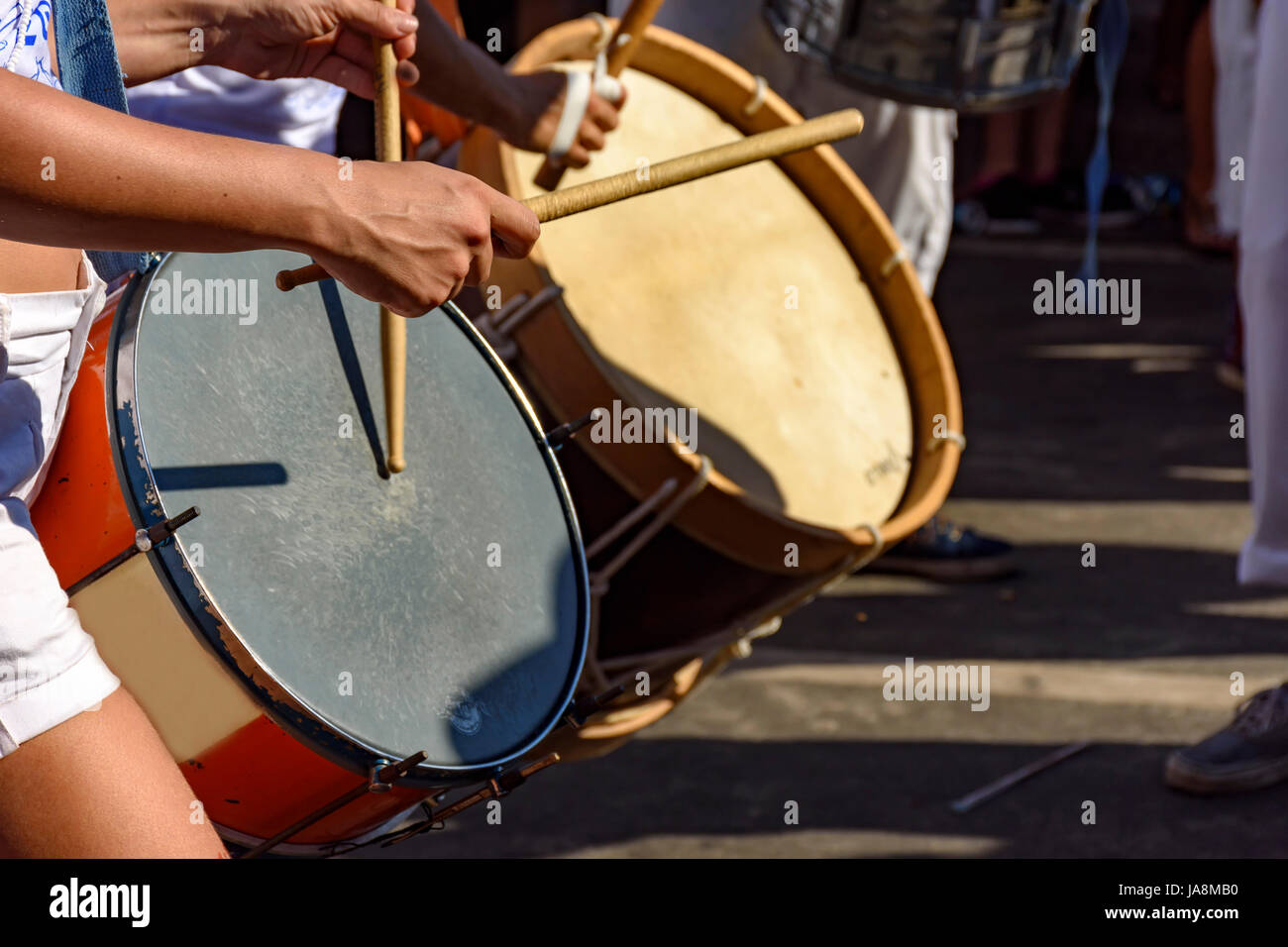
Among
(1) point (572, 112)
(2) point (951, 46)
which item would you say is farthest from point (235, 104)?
(2) point (951, 46)

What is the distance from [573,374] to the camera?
179cm

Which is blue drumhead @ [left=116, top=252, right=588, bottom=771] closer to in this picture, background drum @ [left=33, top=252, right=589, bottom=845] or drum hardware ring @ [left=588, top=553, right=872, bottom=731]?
background drum @ [left=33, top=252, right=589, bottom=845]

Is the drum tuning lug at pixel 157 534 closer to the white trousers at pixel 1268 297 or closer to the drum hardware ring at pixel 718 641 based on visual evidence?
the drum hardware ring at pixel 718 641

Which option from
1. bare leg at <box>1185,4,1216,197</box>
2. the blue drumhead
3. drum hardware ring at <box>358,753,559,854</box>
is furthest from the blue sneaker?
bare leg at <box>1185,4,1216,197</box>

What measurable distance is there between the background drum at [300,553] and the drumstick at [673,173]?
0.39 feet

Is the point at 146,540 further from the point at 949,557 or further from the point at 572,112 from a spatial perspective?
the point at 949,557

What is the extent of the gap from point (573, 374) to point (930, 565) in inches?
59.2

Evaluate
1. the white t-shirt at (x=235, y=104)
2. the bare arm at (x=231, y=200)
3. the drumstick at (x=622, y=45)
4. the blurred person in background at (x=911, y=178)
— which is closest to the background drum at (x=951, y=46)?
the blurred person in background at (x=911, y=178)

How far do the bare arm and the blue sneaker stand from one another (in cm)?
211

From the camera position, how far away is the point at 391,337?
1.38 meters
